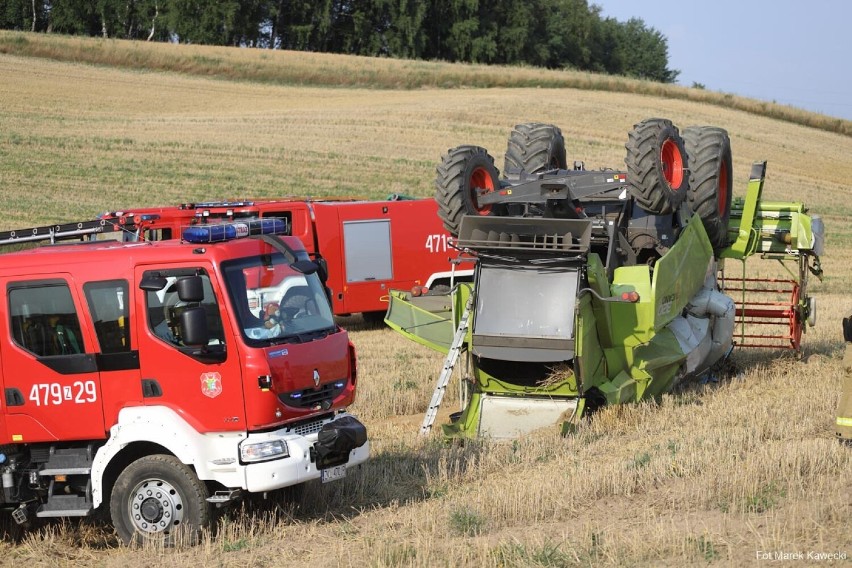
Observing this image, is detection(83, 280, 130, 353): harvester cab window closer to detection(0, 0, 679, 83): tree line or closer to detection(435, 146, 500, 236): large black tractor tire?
detection(435, 146, 500, 236): large black tractor tire

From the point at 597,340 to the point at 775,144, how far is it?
39.5 m

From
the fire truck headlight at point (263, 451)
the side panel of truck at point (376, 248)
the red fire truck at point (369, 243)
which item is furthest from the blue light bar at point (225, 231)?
the side panel of truck at point (376, 248)

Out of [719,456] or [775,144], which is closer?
[719,456]

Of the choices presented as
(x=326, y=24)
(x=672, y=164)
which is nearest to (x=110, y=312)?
(x=672, y=164)

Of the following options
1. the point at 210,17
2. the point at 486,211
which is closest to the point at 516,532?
the point at 486,211

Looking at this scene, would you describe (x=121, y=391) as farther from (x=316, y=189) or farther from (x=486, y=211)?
(x=316, y=189)

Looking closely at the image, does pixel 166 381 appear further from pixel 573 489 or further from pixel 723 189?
pixel 723 189

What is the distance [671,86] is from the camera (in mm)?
60781

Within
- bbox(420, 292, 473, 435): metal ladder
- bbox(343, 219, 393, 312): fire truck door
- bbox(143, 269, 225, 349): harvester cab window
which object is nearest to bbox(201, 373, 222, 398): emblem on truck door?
bbox(143, 269, 225, 349): harvester cab window

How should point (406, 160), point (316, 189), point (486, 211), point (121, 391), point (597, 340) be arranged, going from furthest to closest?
1. point (406, 160)
2. point (316, 189)
3. point (486, 211)
4. point (597, 340)
5. point (121, 391)

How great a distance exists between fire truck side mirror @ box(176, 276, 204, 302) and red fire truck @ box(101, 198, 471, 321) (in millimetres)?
11630

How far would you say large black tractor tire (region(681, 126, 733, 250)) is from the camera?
43.4ft

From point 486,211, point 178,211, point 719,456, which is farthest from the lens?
point 178,211

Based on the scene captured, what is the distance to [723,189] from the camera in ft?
45.5
